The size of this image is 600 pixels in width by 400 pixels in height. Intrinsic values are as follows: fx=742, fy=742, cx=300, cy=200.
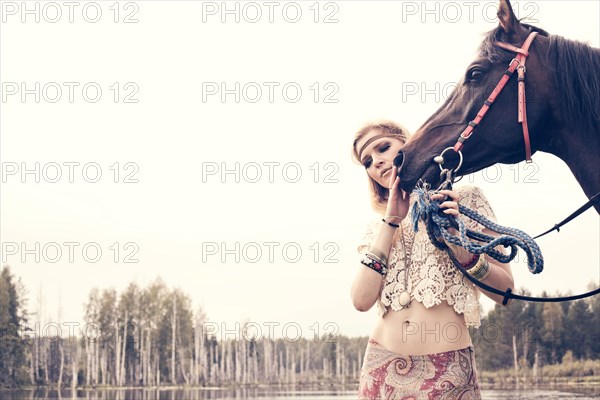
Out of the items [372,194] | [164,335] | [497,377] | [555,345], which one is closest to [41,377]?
[164,335]

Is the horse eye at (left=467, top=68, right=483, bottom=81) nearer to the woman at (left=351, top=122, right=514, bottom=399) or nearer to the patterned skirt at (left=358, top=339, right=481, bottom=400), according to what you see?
the woman at (left=351, top=122, right=514, bottom=399)

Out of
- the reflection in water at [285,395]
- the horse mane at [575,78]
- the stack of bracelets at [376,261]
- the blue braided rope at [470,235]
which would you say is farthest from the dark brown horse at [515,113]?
the reflection in water at [285,395]

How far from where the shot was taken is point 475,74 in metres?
2.92

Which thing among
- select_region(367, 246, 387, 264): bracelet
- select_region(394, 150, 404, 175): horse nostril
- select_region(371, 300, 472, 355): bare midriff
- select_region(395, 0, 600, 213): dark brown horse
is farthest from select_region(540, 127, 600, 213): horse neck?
select_region(367, 246, 387, 264): bracelet

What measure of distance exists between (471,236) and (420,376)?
584 mm

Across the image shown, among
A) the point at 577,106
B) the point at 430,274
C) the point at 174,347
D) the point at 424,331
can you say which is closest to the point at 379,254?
the point at 430,274

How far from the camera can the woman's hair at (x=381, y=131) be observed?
11.1 ft

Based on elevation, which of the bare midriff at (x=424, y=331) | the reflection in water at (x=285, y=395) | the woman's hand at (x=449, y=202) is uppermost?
the woman's hand at (x=449, y=202)

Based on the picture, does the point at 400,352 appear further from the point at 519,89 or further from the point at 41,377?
the point at 41,377

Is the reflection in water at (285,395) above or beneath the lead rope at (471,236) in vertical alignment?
beneath

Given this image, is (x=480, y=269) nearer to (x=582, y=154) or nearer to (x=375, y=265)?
(x=375, y=265)

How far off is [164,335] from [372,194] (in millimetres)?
54486

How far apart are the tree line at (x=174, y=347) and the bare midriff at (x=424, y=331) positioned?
127 ft

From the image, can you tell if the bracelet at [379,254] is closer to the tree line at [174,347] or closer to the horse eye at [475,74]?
the horse eye at [475,74]
